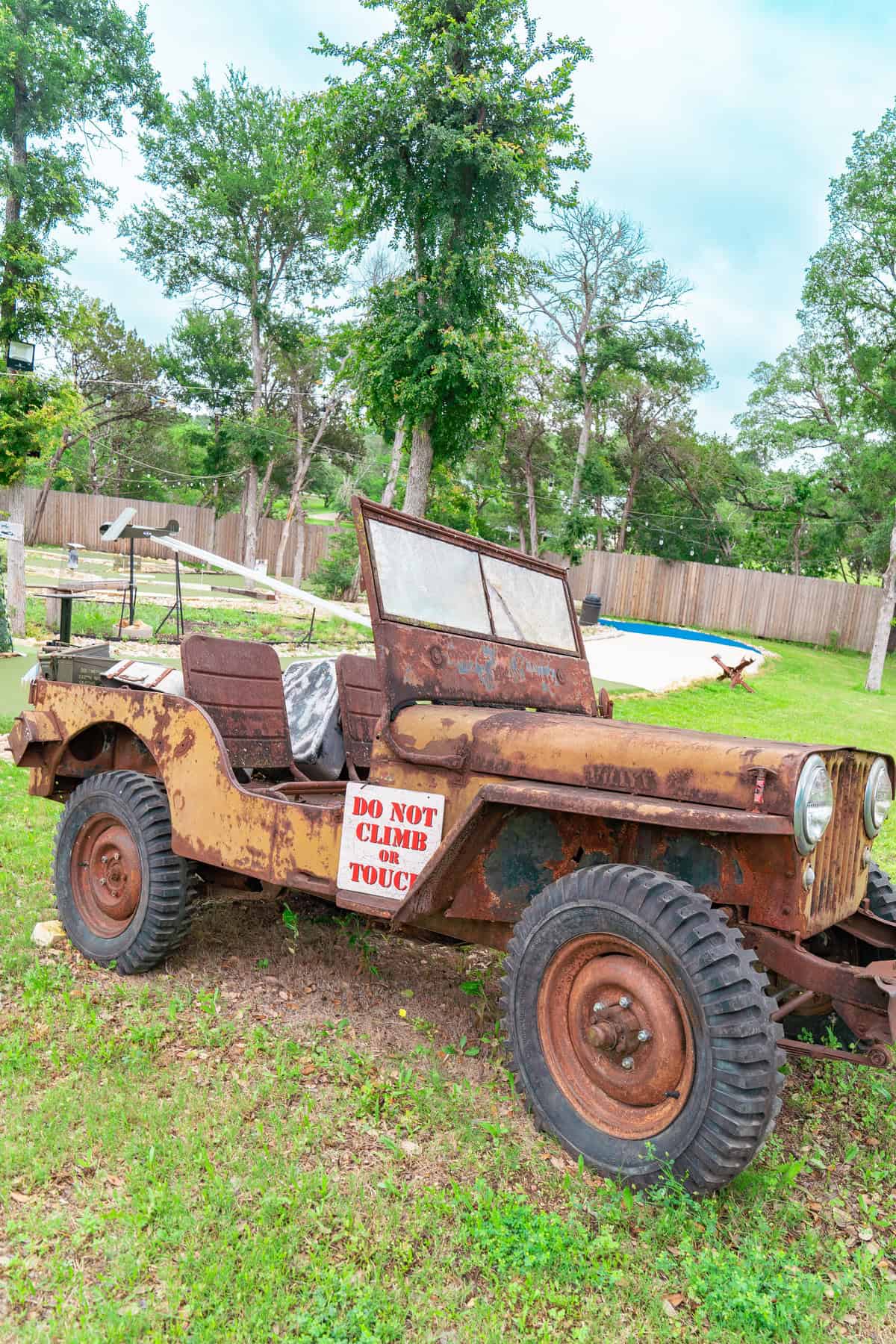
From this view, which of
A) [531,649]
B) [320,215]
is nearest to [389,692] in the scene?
[531,649]

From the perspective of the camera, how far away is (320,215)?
3186 cm

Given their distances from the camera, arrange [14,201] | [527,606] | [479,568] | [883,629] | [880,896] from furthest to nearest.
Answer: [883,629], [14,201], [527,606], [479,568], [880,896]

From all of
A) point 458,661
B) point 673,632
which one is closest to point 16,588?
point 458,661

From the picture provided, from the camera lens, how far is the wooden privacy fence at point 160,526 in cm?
3891

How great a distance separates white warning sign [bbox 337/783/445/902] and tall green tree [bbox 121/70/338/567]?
A: 2987 cm

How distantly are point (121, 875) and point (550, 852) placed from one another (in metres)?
1.97

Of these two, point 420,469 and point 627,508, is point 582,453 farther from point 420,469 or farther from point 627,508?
point 420,469

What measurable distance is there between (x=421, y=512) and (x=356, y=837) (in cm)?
1407

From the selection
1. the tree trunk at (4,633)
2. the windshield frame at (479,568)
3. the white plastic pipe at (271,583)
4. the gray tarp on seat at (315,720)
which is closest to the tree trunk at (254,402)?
the tree trunk at (4,633)

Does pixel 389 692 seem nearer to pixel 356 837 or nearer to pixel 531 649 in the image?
pixel 356 837

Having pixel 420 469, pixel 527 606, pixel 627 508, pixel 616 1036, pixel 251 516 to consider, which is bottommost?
pixel 616 1036

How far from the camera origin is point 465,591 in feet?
12.0

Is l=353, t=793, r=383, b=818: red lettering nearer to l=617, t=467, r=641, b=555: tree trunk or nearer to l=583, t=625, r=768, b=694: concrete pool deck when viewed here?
l=583, t=625, r=768, b=694: concrete pool deck

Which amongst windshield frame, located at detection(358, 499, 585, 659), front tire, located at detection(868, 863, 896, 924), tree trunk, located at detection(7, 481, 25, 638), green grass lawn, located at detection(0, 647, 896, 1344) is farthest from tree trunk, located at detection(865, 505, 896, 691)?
green grass lawn, located at detection(0, 647, 896, 1344)
